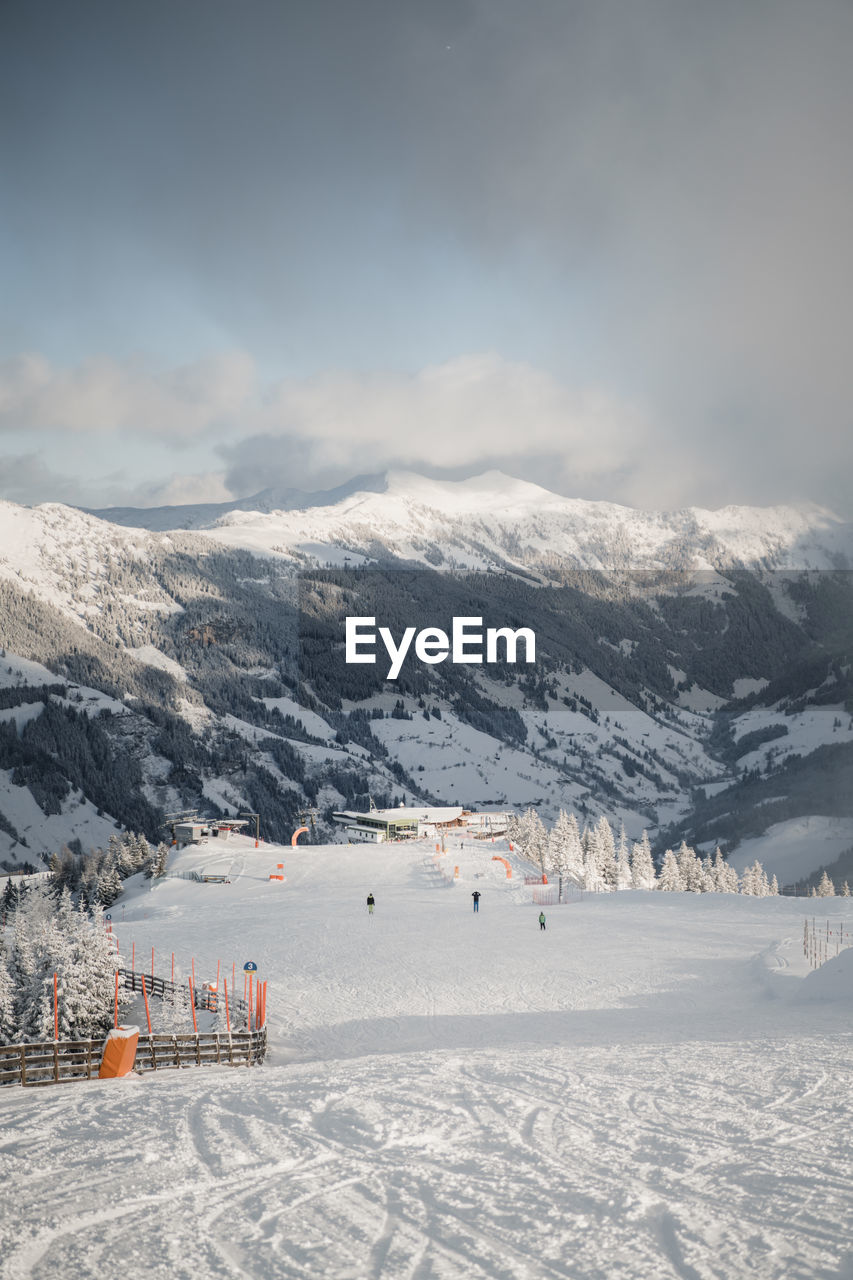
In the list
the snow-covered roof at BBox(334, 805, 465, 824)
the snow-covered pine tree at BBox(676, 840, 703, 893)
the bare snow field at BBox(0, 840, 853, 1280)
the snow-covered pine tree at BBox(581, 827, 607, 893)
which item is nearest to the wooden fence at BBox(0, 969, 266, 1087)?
the bare snow field at BBox(0, 840, 853, 1280)

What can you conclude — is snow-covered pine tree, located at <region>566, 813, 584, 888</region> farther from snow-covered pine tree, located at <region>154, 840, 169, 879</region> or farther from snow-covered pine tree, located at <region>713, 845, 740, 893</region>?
snow-covered pine tree, located at <region>154, 840, 169, 879</region>

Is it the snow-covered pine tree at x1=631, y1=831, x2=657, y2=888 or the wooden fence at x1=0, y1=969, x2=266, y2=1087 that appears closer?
the wooden fence at x1=0, y1=969, x2=266, y2=1087

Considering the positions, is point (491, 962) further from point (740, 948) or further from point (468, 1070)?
point (468, 1070)

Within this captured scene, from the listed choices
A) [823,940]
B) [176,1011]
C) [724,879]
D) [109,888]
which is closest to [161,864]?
[109,888]

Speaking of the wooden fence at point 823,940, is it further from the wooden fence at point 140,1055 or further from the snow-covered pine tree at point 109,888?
the snow-covered pine tree at point 109,888

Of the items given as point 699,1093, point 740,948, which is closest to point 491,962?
point 740,948

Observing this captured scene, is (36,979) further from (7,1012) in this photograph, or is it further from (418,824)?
(418,824)

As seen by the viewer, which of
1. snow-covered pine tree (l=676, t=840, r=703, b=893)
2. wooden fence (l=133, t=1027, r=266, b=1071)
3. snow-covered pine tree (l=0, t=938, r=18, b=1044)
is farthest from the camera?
snow-covered pine tree (l=676, t=840, r=703, b=893)
